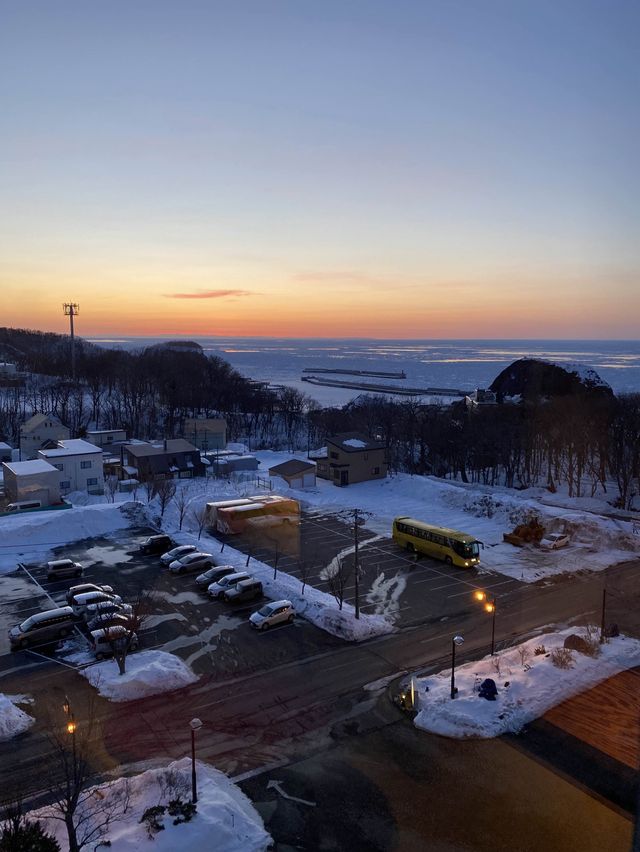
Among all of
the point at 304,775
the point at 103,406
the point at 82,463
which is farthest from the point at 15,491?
the point at 103,406

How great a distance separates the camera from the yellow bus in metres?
25.9

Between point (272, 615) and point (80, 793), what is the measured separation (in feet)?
30.0

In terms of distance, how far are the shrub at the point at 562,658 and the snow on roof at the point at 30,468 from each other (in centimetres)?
2941

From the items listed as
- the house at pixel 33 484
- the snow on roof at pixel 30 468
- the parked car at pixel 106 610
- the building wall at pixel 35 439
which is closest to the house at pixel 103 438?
the building wall at pixel 35 439

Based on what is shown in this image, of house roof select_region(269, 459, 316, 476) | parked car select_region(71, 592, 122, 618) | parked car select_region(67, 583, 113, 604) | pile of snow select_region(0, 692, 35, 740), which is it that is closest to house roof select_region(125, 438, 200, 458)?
house roof select_region(269, 459, 316, 476)

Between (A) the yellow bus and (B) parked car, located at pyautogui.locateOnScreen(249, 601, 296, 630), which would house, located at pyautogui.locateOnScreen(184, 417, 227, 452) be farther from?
(B) parked car, located at pyautogui.locateOnScreen(249, 601, 296, 630)

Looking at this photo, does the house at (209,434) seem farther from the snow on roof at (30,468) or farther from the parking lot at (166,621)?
the parking lot at (166,621)

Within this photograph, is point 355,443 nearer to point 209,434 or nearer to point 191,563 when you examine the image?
point 209,434

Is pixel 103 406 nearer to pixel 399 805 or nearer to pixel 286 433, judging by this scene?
pixel 286 433

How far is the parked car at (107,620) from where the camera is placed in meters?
18.8

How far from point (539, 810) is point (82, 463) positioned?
3505 cm

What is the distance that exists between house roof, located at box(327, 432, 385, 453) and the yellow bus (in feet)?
43.0

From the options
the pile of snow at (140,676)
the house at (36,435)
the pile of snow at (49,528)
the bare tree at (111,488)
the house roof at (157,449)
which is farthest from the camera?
the house at (36,435)

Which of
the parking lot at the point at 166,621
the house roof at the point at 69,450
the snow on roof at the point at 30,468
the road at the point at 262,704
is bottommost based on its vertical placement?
the parking lot at the point at 166,621
